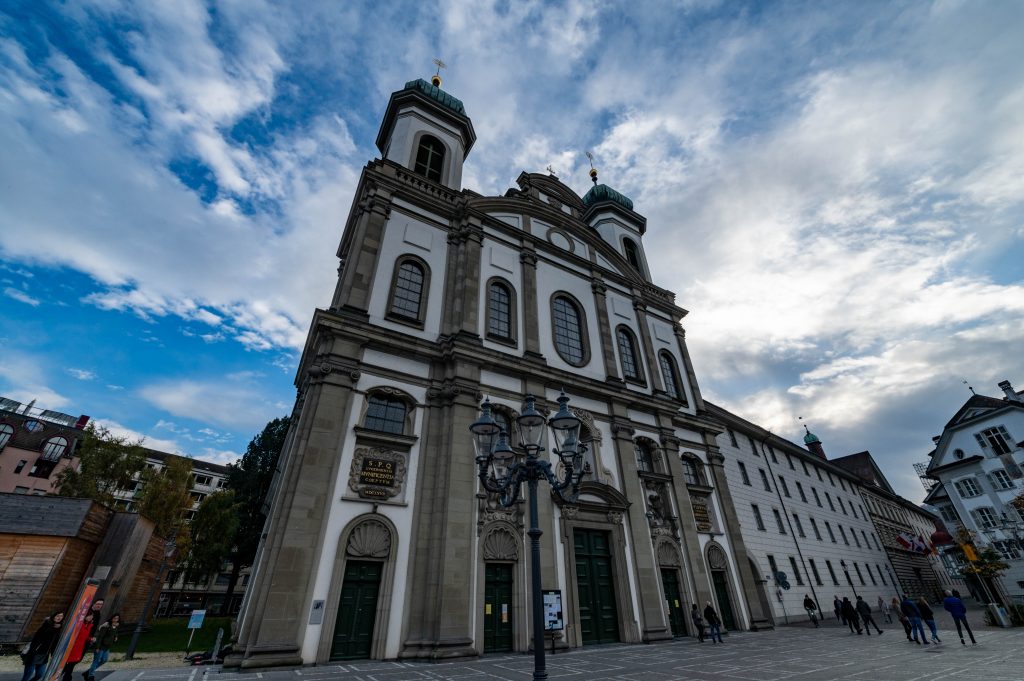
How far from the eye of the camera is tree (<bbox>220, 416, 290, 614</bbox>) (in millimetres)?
28812

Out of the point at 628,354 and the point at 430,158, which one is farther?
the point at 628,354

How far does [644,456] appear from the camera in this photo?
64.1 feet

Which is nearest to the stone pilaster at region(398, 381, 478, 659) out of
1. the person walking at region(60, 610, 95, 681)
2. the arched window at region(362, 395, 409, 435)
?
the arched window at region(362, 395, 409, 435)

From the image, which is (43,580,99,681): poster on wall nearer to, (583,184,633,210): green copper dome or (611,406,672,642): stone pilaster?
(611,406,672,642): stone pilaster

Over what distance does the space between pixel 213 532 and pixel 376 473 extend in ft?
84.2

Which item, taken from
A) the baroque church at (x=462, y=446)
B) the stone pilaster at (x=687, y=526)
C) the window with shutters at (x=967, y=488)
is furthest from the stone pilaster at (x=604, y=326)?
the window with shutters at (x=967, y=488)

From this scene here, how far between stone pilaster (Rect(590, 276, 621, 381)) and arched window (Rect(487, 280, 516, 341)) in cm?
508

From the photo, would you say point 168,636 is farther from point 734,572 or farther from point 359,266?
point 734,572

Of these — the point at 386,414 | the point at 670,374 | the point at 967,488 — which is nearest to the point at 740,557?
the point at 670,374

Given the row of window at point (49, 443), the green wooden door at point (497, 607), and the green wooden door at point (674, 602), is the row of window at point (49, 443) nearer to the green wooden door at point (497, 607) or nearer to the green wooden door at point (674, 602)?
the green wooden door at point (497, 607)

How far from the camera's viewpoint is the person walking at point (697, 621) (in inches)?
587

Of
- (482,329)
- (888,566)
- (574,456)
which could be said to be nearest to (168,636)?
(482,329)

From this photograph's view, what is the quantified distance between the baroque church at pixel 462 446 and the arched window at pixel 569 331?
0.10 metres

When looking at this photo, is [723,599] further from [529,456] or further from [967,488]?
[967,488]
